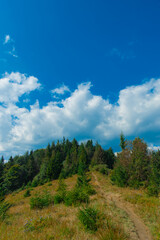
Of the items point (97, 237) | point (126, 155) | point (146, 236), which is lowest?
point (146, 236)

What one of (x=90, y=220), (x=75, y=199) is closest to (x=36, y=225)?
(x=90, y=220)

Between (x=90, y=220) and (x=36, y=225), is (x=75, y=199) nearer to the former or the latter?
(x=36, y=225)

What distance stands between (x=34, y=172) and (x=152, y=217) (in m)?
68.0

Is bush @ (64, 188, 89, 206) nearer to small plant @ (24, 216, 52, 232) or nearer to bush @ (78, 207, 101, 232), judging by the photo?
small plant @ (24, 216, 52, 232)

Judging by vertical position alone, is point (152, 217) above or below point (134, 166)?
below

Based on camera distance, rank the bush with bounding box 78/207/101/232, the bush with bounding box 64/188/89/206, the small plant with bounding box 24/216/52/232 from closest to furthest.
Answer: the bush with bounding box 78/207/101/232
the small plant with bounding box 24/216/52/232
the bush with bounding box 64/188/89/206

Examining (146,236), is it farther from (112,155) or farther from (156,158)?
(112,155)

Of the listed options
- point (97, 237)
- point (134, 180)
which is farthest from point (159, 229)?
point (134, 180)

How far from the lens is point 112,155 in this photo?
77.1m

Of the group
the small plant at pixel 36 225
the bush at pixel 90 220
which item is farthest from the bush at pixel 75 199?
the bush at pixel 90 220

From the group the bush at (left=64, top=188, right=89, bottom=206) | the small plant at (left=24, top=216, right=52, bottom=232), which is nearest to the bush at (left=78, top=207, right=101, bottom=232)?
the small plant at (left=24, top=216, right=52, bottom=232)

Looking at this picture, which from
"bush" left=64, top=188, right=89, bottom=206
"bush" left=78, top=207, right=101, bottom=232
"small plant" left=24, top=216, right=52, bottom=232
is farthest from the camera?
"bush" left=64, top=188, right=89, bottom=206

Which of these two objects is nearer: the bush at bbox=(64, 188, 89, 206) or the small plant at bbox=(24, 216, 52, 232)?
the small plant at bbox=(24, 216, 52, 232)

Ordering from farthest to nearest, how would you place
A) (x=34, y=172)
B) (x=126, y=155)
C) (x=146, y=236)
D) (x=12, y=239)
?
(x=34, y=172) → (x=126, y=155) → (x=146, y=236) → (x=12, y=239)
